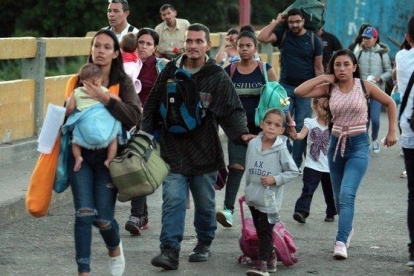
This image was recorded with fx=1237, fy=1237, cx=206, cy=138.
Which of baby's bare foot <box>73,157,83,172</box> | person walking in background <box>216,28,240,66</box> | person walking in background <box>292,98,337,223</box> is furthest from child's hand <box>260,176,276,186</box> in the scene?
person walking in background <box>216,28,240,66</box>

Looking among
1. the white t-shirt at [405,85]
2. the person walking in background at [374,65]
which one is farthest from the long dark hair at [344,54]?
the person walking in background at [374,65]

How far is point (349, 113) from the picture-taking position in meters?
9.16

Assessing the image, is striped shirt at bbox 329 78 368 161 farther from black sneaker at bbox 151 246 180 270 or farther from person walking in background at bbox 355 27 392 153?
person walking in background at bbox 355 27 392 153

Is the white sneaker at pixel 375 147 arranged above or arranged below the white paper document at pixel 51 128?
below

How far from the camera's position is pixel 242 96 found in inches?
421

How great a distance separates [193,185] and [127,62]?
1578 mm

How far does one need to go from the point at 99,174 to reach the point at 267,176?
129 centimetres

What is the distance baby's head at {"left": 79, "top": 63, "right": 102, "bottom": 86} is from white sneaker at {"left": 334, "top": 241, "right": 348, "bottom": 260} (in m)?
2.39

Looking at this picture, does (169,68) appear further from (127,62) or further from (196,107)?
(127,62)

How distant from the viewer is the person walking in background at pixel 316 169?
426 inches

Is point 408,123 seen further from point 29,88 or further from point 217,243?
point 29,88

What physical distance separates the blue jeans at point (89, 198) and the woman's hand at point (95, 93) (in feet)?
1.10

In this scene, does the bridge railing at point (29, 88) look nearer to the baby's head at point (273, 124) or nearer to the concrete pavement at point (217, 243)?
the concrete pavement at point (217, 243)

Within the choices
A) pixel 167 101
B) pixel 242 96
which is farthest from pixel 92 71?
pixel 242 96
